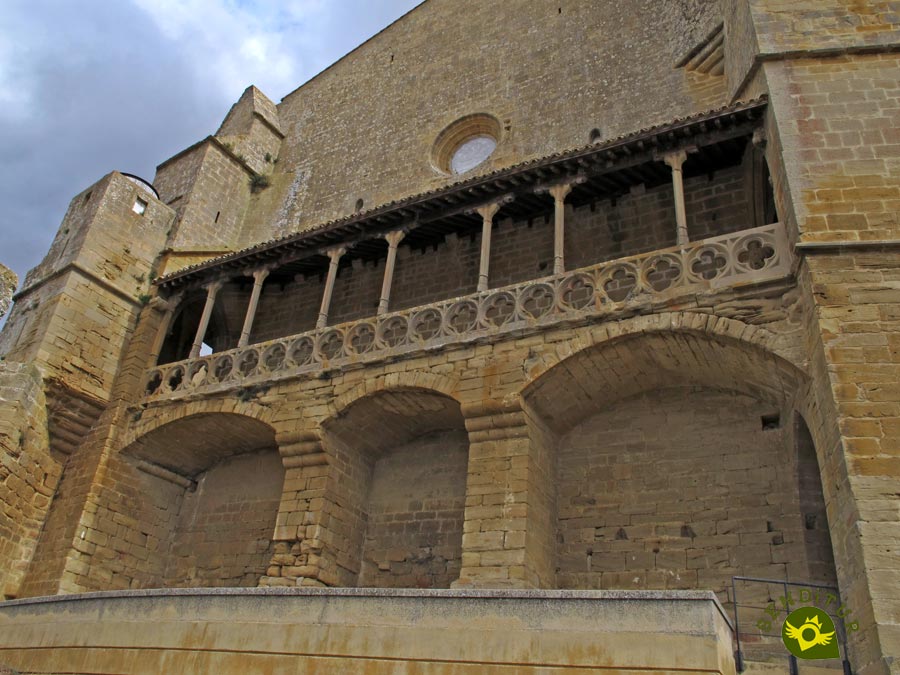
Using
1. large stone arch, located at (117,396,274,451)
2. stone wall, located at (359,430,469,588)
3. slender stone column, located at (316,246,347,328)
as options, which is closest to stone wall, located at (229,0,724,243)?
slender stone column, located at (316,246,347,328)

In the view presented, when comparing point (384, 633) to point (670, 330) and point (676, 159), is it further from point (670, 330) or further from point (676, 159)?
point (676, 159)

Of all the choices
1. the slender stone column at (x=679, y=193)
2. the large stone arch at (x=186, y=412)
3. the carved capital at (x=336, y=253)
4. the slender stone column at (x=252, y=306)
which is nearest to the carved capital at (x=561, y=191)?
the slender stone column at (x=679, y=193)

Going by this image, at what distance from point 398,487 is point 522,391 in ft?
9.43

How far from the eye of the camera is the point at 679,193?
28.8 ft

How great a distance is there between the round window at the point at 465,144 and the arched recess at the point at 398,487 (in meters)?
6.02

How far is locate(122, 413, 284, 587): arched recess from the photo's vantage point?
11.1 m

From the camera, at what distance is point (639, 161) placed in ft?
30.6

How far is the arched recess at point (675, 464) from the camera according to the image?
7938 millimetres

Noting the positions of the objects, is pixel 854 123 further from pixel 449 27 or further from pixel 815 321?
pixel 449 27

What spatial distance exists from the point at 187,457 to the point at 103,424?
1331 millimetres

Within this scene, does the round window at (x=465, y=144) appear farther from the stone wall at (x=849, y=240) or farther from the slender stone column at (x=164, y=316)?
the stone wall at (x=849, y=240)

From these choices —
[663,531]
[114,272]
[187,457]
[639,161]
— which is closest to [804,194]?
[639,161]

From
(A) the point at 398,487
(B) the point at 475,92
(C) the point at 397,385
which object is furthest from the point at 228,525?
(B) the point at 475,92

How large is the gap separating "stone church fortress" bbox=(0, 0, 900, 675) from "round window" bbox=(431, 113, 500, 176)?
99 mm
